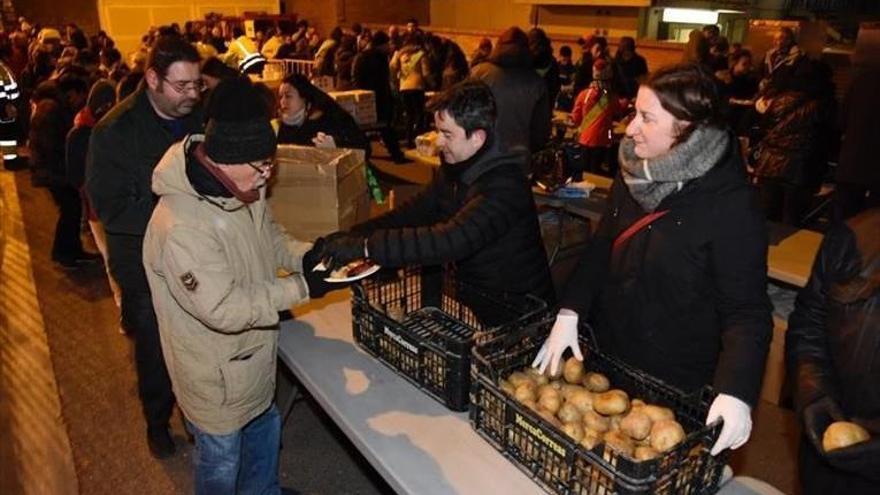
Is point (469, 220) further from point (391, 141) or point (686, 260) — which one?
point (391, 141)

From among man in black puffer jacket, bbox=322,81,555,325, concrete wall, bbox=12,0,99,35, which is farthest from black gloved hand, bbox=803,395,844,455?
concrete wall, bbox=12,0,99,35

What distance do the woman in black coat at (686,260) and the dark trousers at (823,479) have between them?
336 millimetres

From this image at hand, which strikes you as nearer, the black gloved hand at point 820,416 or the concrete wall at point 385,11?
the black gloved hand at point 820,416

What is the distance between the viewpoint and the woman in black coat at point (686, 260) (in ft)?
5.61

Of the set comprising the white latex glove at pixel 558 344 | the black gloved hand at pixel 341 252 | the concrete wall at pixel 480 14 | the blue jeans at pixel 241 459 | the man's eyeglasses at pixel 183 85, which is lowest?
the blue jeans at pixel 241 459

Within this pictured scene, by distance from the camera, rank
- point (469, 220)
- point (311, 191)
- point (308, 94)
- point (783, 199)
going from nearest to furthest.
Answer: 1. point (469, 220)
2. point (311, 191)
3. point (308, 94)
4. point (783, 199)


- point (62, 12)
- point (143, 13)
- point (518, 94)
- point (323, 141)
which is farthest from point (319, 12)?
point (323, 141)

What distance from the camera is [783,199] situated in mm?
5504

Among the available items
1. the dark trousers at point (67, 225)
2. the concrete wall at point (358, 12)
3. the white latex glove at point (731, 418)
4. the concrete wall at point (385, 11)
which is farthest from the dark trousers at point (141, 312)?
the concrete wall at point (385, 11)

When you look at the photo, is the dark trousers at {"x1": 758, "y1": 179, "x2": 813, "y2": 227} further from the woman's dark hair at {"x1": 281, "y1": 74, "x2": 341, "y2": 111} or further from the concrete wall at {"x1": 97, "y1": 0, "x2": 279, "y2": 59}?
the concrete wall at {"x1": 97, "y1": 0, "x2": 279, "y2": 59}

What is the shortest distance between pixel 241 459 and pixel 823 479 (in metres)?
1.94

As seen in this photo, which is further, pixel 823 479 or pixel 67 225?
pixel 67 225

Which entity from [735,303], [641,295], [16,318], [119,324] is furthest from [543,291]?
[16,318]

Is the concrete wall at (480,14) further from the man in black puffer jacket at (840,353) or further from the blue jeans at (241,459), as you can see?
the man in black puffer jacket at (840,353)
